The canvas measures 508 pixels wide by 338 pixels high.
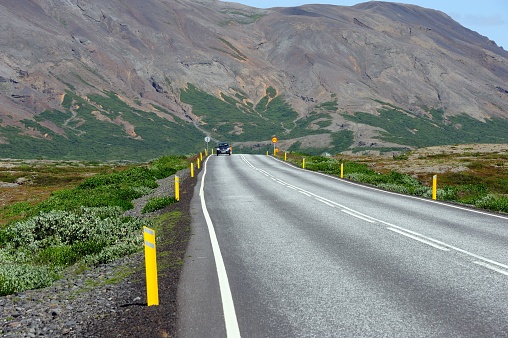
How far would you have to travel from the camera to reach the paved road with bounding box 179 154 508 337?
585cm

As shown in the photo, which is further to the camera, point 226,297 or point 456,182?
point 456,182

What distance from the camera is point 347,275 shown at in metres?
7.93

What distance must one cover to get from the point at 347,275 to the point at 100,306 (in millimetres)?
→ 3927

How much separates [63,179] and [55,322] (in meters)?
50.8

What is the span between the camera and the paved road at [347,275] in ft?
19.2

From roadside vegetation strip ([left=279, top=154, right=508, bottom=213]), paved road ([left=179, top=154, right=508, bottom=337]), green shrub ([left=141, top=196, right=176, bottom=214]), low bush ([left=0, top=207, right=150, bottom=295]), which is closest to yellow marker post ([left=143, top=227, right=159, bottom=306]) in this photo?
paved road ([left=179, top=154, right=508, bottom=337])

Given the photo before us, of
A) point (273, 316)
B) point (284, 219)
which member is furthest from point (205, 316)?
point (284, 219)

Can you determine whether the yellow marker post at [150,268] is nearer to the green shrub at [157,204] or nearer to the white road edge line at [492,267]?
the white road edge line at [492,267]

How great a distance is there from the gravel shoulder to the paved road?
344mm

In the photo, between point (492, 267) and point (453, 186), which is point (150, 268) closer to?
point (492, 267)

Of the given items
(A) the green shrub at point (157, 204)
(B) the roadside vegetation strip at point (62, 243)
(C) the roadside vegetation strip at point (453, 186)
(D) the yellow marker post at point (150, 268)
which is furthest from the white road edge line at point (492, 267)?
Result: (A) the green shrub at point (157, 204)

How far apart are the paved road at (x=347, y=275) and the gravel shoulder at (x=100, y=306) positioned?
34 centimetres

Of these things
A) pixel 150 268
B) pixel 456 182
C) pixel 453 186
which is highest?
pixel 150 268

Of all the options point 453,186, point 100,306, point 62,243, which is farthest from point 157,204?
point 453,186
